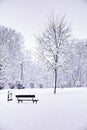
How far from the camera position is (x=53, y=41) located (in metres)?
12.9

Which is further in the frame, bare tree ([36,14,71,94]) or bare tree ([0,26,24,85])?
bare tree ([0,26,24,85])

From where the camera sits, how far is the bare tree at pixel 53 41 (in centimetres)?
1273

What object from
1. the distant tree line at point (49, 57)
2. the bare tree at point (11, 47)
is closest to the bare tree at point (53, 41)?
the distant tree line at point (49, 57)

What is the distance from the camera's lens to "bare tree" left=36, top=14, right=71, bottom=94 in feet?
41.8

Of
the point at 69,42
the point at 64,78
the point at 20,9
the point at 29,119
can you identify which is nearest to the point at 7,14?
the point at 20,9

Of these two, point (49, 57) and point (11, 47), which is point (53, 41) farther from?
point (11, 47)

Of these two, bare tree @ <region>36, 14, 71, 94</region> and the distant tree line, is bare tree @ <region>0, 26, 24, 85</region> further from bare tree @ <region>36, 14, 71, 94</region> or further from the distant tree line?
bare tree @ <region>36, 14, 71, 94</region>

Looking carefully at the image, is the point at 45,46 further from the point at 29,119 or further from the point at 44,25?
the point at 29,119

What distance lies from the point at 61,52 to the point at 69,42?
4.16 ft

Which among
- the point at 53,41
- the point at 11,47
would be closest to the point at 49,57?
the point at 53,41

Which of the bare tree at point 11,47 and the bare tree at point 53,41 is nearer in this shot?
the bare tree at point 53,41

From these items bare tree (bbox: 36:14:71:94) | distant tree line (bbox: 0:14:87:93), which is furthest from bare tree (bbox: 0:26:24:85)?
bare tree (bbox: 36:14:71:94)

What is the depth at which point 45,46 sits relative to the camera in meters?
13.0

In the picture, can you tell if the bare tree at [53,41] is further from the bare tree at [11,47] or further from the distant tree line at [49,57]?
the bare tree at [11,47]
